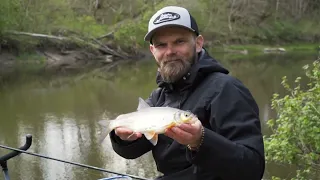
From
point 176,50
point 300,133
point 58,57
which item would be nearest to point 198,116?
point 176,50

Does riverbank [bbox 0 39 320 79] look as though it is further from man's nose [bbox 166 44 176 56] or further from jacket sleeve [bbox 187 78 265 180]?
jacket sleeve [bbox 187 78 265 180]

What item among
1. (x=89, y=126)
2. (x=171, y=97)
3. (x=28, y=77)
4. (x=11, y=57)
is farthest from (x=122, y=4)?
(x=171, y=97)

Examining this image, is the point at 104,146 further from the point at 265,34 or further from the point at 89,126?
the point at 265,34

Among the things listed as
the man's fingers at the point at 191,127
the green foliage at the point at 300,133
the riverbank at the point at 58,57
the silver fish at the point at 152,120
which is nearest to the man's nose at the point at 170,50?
the silver fish at the point at 152,120

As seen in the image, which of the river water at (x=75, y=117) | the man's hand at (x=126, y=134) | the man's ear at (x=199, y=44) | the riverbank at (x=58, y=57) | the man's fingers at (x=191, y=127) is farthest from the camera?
the riverbank at (x=58, y=57)

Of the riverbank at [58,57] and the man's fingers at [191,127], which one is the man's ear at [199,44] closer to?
the man's fingers at [191,127]

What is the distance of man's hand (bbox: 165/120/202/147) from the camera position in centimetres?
186

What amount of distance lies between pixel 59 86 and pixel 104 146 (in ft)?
41.9

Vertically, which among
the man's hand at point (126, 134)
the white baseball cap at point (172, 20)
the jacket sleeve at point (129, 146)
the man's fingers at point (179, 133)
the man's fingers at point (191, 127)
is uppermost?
the white baseball cap at point (172, 20)

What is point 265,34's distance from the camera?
4819 centimetres

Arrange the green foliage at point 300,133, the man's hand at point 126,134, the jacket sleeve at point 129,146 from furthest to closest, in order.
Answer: the green foliage at point 300,133 < the jacket sleeve at point 129,146 < the man's hand at point 126,134

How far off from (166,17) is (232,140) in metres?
0.74

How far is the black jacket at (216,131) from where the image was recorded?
197 cm

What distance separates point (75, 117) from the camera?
14570mm
